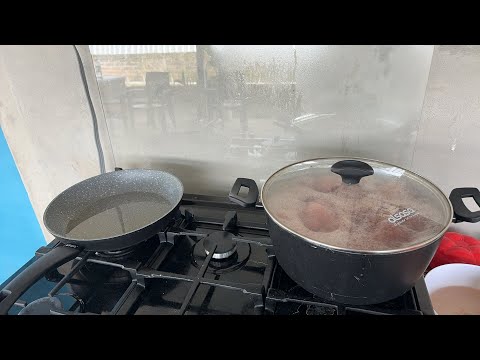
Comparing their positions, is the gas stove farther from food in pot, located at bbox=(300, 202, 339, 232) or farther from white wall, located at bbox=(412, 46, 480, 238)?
white wall, located at bbox=(412, 46, 480, 238)

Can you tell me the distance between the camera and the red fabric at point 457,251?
0.66 meters

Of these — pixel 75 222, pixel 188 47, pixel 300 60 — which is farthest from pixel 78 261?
pixel 300 60

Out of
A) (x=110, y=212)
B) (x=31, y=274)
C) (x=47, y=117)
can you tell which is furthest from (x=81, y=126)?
(x=31, y=274)

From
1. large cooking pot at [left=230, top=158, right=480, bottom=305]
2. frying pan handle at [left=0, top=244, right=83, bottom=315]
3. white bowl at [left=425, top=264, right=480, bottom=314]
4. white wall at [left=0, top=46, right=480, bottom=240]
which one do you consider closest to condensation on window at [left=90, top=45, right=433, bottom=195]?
white wall at [left=0, top=46, right=480, bottom=240]

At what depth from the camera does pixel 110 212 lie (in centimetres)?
80

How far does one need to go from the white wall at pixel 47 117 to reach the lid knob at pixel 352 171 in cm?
68

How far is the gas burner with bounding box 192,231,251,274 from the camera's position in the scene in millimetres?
678

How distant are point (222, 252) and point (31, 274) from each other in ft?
1.15

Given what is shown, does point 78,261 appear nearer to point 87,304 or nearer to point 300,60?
point 87,304

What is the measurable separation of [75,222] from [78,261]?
0.37ft

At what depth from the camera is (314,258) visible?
496 mm

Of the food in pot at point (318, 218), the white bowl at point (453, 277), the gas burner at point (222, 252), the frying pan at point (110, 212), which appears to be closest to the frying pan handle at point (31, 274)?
the frying pan at point (110, 212)

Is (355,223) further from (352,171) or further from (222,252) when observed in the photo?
(222,252)
